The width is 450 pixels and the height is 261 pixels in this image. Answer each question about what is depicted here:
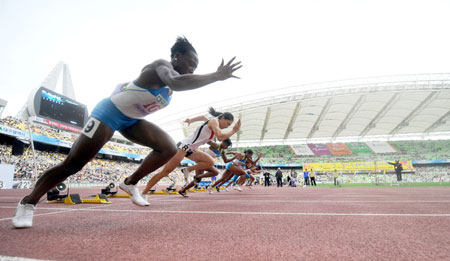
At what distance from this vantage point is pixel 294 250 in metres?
1.26

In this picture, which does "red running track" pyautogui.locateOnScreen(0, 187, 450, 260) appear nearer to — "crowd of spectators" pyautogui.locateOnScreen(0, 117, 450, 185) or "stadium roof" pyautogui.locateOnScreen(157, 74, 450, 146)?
"crowd of spectators" pyautogui.locateOnScreen(0, 117, 450, 185)

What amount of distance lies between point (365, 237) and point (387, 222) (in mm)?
708

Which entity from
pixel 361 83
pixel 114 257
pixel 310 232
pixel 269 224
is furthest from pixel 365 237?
pixel 361 83

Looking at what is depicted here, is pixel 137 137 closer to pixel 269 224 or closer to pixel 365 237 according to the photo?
pixel 269 224

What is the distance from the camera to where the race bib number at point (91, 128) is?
6.90 feet

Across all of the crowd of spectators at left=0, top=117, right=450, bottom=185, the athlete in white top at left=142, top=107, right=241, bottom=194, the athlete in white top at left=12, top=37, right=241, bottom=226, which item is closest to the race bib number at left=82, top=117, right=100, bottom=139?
the athlete in white top at left=12, top=37, right=241, bottom=226

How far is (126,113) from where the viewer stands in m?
2.26

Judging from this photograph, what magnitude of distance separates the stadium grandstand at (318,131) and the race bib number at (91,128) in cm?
1641

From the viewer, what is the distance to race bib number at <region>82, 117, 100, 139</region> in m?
2.10

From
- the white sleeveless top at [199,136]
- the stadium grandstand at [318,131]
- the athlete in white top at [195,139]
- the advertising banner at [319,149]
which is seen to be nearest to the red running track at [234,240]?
the athlete in white top at [195,139]

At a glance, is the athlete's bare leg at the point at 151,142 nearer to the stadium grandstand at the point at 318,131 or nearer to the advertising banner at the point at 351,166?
the stadium grandstand at the point at 318,131

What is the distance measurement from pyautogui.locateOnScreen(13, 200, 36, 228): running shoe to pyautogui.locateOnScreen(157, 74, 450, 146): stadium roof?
2816cm

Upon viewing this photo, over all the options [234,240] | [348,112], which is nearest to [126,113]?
[234,240]

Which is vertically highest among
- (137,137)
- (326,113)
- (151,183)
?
(326,113)
